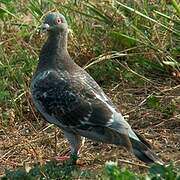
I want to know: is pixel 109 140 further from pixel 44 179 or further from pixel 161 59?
pixel 161 59

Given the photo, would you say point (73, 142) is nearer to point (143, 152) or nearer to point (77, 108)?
point (77, 108)

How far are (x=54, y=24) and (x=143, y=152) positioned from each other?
1.30 m

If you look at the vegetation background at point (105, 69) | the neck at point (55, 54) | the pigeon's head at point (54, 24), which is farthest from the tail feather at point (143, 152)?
the pigeon's head at point (54, 24)

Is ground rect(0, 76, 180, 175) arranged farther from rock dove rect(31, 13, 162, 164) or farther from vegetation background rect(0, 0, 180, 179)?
rock dove rect(31, 13, 162, 164)

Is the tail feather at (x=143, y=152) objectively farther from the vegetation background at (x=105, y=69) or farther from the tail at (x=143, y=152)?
the vegetation background at (x=105, y=69)

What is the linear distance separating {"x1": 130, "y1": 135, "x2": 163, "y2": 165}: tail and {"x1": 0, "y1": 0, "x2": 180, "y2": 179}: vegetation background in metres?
0.39

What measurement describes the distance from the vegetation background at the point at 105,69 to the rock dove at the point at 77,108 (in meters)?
0.33

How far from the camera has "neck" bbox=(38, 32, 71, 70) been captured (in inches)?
208

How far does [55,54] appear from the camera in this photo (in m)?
5.38

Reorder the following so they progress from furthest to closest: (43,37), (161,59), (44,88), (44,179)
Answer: (43,37), (161,59), (44,88), (44,179)

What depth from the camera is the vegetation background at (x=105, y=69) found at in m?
5.45

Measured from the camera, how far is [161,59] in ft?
20.9

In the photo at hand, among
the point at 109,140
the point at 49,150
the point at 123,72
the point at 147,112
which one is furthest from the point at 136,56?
the point at 109,140

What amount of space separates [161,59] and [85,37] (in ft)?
2.39
